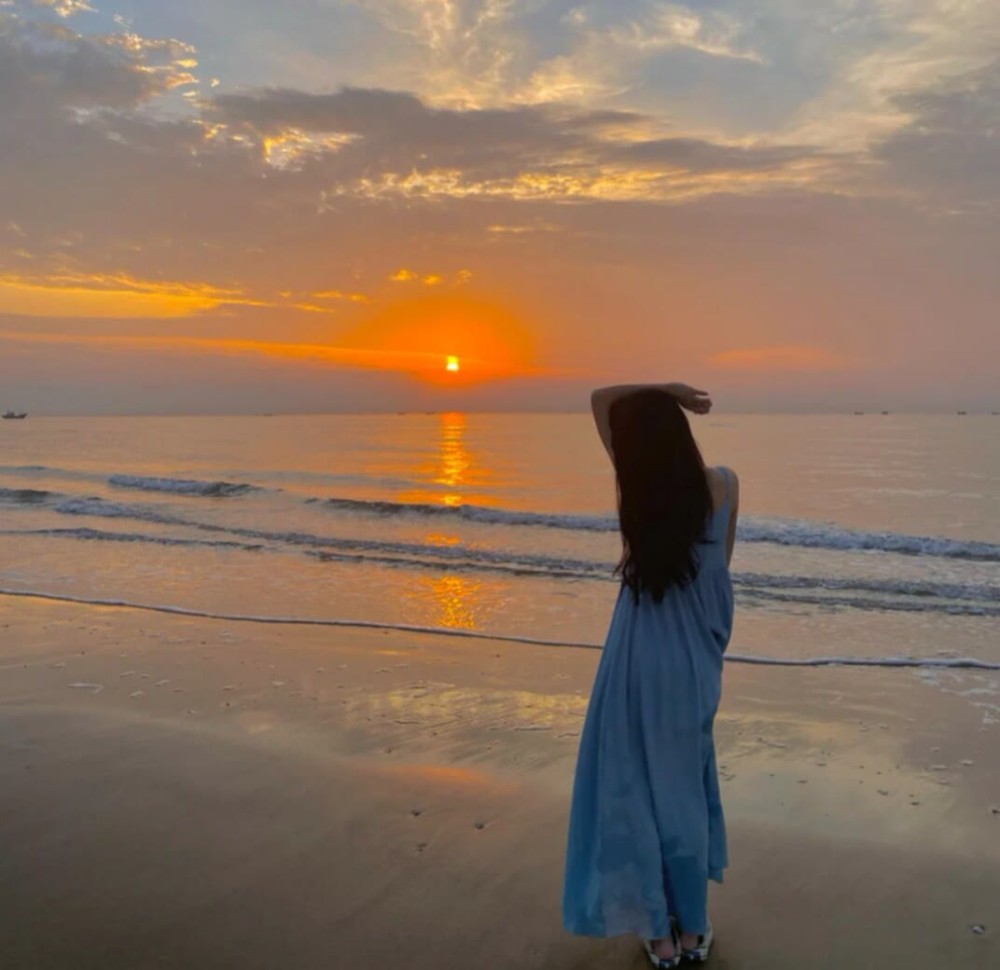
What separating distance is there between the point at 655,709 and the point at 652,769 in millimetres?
209

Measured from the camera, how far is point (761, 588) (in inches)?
482

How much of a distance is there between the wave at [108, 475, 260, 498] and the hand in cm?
2404

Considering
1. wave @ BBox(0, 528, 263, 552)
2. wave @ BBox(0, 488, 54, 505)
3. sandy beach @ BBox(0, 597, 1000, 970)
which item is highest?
sandy beach @ BBox(0, 597, 1000, 970)

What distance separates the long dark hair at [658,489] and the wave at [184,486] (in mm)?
23974

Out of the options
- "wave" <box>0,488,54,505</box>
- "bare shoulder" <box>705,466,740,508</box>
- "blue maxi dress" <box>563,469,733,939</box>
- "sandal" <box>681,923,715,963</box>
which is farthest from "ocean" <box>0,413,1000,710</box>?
"bare shoulder" <box>705,466,740,508</box>

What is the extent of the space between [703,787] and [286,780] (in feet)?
8.72

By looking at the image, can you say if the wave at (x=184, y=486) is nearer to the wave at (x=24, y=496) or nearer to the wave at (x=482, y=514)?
the wave at (x=24, y=496)

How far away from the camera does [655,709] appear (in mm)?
3092

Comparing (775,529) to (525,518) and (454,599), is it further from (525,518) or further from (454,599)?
(454,599)

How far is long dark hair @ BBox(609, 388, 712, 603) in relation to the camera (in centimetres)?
296

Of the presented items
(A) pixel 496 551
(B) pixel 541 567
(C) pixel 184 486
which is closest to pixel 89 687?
(B) pixel 541 567

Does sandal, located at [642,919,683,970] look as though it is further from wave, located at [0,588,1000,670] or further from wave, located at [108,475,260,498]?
wave, located at [108,475,260,498]

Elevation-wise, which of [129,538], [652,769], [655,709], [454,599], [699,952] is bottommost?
[129,538]

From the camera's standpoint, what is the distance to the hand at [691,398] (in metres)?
3.03
